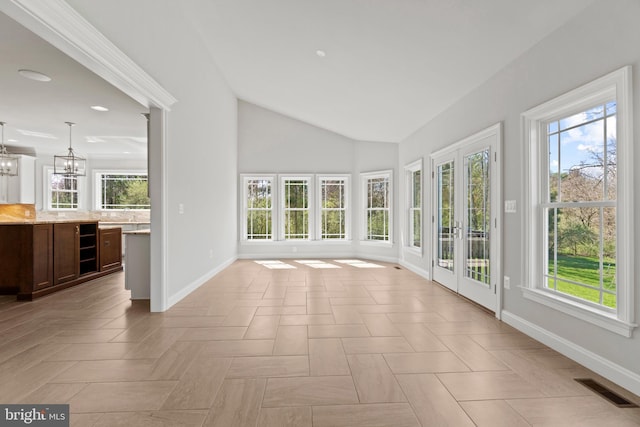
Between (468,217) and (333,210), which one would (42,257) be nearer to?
(333,210)

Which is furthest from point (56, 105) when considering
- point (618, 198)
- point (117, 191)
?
point (618, 198)

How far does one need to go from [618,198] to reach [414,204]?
4.16 m

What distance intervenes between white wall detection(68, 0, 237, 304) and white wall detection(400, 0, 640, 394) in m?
3.63

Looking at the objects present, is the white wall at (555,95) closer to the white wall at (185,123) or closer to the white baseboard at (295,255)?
the white wall at (185,123)

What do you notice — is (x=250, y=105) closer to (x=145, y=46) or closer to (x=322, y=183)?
(x=322, y=183)

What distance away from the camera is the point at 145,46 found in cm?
322

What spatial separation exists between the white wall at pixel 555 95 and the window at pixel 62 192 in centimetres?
1001

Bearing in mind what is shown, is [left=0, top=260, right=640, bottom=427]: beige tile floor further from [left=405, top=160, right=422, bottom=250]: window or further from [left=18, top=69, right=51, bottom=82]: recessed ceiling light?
[left=18, top=69, right=51, bottom=82]: recessed ceiling light

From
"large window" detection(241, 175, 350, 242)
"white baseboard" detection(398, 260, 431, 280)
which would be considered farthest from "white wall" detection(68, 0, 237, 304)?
"white baseboard" detection(398, 260, 431, 280)

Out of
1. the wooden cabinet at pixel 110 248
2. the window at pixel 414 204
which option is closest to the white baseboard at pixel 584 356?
the window at pixel 414 204

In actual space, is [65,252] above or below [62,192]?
below

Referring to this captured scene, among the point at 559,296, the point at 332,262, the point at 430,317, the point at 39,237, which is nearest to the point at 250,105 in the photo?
the point at 332,262

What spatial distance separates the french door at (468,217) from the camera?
363 cm

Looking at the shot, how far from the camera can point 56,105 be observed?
5215 mm
